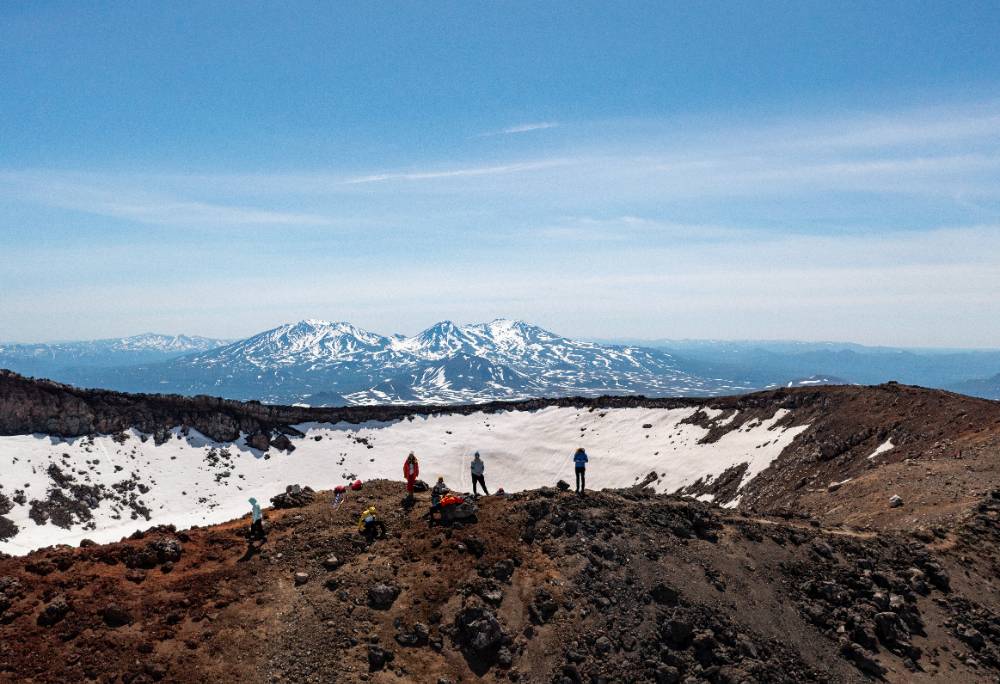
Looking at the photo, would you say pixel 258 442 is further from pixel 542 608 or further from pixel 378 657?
pixel 542 608

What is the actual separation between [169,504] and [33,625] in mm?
38956

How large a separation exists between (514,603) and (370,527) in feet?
18.5

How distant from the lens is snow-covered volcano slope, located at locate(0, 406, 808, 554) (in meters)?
45.4

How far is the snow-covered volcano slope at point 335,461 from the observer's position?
149 ft

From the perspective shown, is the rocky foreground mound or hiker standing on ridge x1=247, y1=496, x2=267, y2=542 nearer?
the rocky foreground mound

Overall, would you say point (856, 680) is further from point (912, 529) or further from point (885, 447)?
point (885, 447)

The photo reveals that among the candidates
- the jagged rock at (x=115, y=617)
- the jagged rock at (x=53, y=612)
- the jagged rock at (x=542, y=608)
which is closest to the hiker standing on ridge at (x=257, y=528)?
the jagged rock at (x=115, y=617)

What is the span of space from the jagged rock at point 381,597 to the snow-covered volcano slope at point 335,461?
34.2 meters

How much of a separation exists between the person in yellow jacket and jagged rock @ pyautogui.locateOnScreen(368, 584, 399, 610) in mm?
2749

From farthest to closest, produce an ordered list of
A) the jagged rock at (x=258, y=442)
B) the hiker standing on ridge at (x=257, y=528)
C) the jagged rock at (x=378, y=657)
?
the jagged rock at (x=258, y=442)
the hiker standing on ridge at (x=257, y=528)
the jagged rock at (x=378, y=657)

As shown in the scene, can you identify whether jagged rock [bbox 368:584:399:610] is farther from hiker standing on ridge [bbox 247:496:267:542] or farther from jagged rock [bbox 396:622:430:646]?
hiker standing on ridge [bbox 247:496:267:542]

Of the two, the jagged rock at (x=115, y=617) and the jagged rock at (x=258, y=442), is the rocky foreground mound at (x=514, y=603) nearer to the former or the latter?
the jagged rock at (x=115, y=617)

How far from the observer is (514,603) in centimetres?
1686

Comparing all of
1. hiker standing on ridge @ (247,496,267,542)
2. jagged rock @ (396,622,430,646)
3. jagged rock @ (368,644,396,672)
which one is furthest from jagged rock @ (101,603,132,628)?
jagged rock @ (396,622,430,646)
